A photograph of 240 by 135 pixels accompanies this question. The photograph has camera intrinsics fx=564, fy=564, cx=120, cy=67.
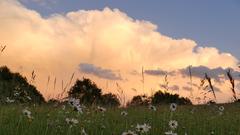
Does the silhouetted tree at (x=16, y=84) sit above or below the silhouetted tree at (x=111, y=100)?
above

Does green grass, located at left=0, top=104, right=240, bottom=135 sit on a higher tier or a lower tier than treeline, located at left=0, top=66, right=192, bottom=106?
lower

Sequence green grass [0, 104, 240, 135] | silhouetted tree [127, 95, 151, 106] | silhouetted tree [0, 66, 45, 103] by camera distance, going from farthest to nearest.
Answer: silhouetted tree [0, 66, 45, 103] < silhouetted tree [127, 95, 151, 106] < green grass [0, 104, 240, 135]

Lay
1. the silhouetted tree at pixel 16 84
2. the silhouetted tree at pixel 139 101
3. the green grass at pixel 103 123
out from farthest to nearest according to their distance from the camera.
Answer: the silhouetted tree at pixel 16 84, the silhouetted tree at pixel 139 101, the green grass at pixel 103 123

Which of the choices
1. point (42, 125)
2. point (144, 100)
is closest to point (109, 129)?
point (42, 125)

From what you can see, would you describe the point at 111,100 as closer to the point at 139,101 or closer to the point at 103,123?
the point at 139,101

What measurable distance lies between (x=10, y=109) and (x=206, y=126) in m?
4.90

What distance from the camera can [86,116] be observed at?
13945 mm

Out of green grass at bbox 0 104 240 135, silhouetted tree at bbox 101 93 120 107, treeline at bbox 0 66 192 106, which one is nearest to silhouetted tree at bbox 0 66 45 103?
treeline at bbox 0 66 192 106

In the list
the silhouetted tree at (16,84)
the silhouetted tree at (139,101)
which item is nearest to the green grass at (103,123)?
the silhouetted tree at (139,101)

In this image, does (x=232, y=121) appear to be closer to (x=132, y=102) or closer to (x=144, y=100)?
(x=144, y=100)

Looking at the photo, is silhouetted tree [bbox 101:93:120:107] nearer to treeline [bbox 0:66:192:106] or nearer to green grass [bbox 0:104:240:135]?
treeline [bbox 0:66:192:106]

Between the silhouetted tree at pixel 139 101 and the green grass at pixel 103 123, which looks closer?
the green grass at pixel 103 123

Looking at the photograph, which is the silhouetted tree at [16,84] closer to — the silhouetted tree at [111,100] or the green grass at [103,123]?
the silhouetted tree at [111,100]

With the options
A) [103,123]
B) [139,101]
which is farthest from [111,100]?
[103,123]
